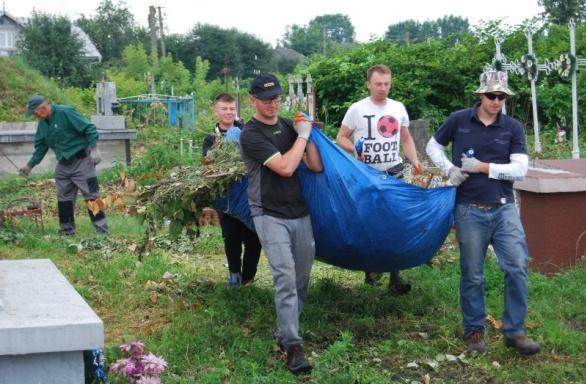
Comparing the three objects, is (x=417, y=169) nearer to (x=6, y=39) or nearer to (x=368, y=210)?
(x=368, y=210)

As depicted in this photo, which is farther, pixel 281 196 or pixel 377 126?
pixel 377 126

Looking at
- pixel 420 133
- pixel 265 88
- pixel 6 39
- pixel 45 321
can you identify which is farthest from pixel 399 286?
pixel 6 39

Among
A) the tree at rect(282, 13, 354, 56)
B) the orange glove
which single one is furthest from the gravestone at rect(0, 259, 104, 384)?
the tree at rect(282, 13, 354, 56)

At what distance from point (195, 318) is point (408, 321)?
1.44 meters

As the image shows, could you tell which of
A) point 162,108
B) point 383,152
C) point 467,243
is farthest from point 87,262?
point 162,108

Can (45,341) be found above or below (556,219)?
below

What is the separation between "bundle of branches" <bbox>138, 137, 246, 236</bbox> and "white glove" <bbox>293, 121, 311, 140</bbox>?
2.51ft

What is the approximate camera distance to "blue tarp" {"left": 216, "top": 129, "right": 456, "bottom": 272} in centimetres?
515

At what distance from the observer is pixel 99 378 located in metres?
4.53

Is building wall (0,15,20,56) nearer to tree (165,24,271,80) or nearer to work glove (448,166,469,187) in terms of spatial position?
tree (165,24,271,80)

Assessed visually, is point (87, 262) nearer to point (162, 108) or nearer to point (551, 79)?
point (551, 79)

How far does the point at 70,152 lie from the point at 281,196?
16.4 ft

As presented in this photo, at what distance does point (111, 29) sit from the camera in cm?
5591

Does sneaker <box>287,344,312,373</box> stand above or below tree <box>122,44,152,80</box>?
below
